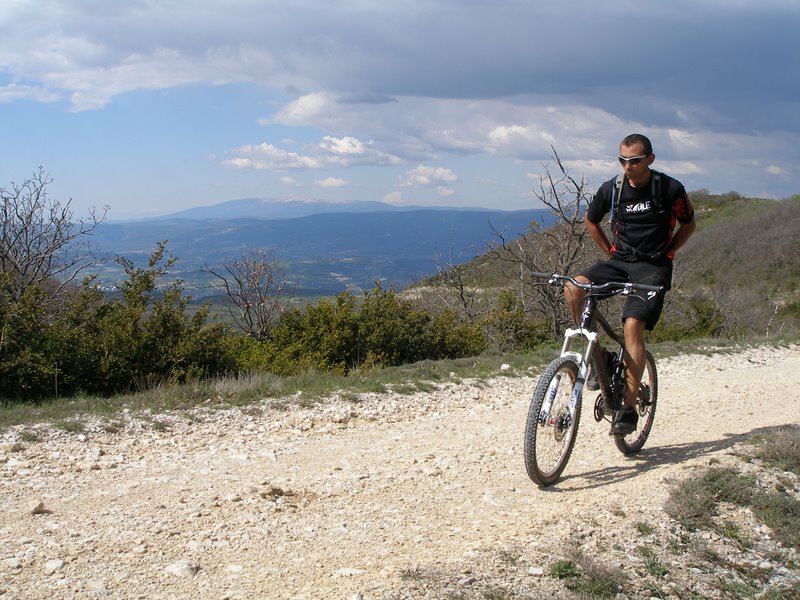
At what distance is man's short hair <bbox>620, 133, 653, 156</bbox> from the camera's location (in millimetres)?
5199

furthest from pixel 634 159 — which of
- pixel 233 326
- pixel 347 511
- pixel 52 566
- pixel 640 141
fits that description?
pixel 233 326

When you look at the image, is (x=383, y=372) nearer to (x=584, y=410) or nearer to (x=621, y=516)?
(x=584, y=410)

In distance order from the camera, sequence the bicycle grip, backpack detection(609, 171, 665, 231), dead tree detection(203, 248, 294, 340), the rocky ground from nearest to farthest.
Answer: the rocky ground < the bicycle grip < backpack detection(609, 171, 665, 231) < dead tree detection(203, 248, 294, 340)

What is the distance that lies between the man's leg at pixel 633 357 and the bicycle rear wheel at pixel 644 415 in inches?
12.1

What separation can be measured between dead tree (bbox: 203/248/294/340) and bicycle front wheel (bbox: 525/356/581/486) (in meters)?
10.5

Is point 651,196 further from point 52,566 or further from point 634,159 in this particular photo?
point 52,566

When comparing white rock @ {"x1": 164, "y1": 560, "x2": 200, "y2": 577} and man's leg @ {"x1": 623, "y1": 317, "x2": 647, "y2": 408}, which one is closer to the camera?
white rock @ {"x1": 164, "y1": 560, "x2": 200, "y2": 577}

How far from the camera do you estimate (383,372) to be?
945 centimetres

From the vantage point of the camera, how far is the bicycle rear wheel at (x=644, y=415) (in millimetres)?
5926

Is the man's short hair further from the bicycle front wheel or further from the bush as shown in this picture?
the bush

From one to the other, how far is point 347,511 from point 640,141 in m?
3.43

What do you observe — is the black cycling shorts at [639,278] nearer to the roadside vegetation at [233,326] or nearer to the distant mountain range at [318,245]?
the roadside vegetation at [233,326]

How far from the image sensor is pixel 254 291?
56.3ft

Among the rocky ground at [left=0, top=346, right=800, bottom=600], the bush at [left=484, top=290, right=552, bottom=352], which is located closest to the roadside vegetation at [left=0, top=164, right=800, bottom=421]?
the bush at [left=484, top=290, right=552, bottom=352]
